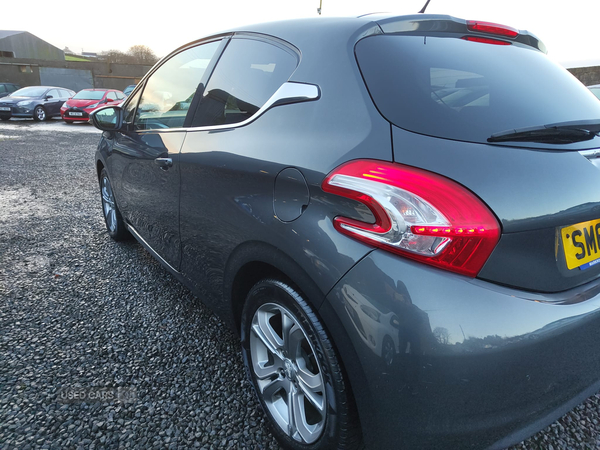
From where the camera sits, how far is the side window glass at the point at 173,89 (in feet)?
7.27

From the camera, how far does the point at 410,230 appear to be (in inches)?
43.3

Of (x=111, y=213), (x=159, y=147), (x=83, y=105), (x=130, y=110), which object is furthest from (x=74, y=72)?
(x=159, y=147)

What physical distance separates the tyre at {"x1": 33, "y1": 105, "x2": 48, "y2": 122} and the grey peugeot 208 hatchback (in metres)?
17.5


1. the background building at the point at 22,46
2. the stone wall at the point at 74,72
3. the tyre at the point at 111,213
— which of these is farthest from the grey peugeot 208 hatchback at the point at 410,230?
the background building at the point at 22,46

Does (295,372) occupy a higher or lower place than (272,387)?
higher

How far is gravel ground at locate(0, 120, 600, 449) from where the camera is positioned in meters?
1.70

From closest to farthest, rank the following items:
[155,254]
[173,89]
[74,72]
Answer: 1. [173,89]
2. [155,254]
3. [74,72]

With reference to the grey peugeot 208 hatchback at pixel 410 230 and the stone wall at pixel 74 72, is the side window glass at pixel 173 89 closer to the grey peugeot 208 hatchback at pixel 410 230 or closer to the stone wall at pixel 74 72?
the grey peugeot 208 hatchback at pixel 410 230

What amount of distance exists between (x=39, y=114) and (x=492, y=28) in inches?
726

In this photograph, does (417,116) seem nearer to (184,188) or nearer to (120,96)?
(184,188)

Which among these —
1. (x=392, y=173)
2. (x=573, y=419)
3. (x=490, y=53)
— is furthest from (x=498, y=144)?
(x=573, y=419)

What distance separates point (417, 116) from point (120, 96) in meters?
17.6

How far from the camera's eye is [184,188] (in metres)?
2.04

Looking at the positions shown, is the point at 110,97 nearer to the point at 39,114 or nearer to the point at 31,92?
the point at 39,114
